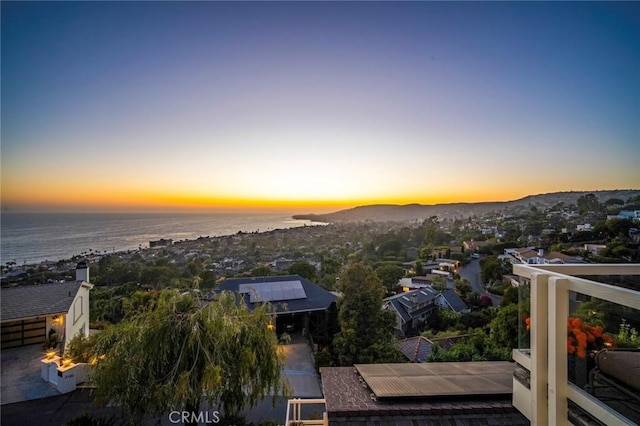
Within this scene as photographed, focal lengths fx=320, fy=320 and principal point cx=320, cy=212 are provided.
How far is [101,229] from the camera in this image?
814 inches

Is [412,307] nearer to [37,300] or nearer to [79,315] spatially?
[79,315]

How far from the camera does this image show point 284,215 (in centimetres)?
2978

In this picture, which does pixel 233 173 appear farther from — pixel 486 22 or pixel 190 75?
pixel 486 22

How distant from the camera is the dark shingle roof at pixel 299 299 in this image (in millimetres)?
10844

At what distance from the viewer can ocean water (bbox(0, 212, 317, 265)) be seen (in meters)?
11.6

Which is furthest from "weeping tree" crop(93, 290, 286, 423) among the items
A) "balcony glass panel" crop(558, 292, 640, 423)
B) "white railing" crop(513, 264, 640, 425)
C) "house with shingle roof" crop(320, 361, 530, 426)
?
"balcony glass panel" crop(558, 292, 640, 423)

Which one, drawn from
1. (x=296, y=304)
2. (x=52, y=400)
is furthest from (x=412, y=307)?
(x=52, y=400)

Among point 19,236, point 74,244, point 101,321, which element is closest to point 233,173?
point 101,321

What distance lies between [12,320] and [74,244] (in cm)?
967

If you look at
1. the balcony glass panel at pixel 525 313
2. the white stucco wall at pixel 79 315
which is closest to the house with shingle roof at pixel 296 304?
the white stucco wall at pixel 79 315

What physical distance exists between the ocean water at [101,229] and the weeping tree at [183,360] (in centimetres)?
794

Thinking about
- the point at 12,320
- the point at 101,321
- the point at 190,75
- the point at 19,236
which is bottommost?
the point at 101,321

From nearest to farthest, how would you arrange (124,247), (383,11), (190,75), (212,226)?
1. (383,11)
2. (190,75)
3. (124,247)
4. (212,226)

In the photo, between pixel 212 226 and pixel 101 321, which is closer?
pixel 101 321
